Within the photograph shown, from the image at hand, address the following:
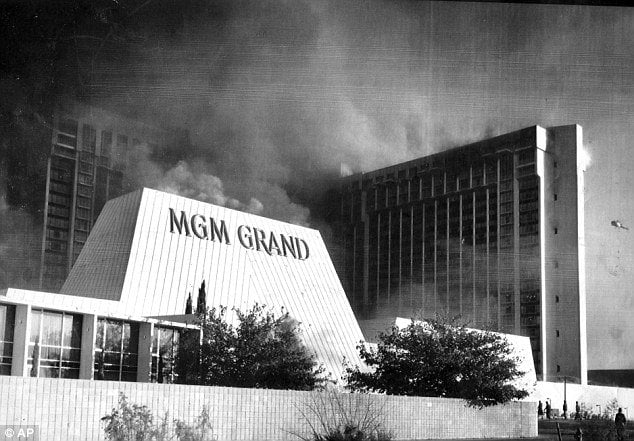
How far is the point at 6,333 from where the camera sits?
27.1 m

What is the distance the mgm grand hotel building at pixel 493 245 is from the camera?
80062 millimetres

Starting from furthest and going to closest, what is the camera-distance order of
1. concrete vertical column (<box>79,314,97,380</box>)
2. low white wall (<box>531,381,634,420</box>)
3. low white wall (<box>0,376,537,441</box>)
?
→ 1. low white wall (<box>531,381,634,420</box>)
2. concrete vertical column (<box>79,314,97,380</box>)
3. low white wall (<box>0,376,537,441</box>)

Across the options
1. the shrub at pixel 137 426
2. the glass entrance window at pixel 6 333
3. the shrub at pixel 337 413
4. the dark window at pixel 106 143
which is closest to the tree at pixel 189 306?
the glass entrance window at pixel 6 333

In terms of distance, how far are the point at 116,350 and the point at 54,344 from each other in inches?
111

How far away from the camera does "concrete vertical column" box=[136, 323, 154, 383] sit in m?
31.7

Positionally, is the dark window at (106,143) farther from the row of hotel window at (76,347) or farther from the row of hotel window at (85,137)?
the row of hotel window at (76,347)

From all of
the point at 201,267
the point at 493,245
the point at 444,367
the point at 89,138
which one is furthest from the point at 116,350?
the point at 493,245

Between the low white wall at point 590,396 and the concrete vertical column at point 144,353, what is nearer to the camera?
the concrete vertical column at point 144,353

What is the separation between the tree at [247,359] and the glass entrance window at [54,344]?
396 cm

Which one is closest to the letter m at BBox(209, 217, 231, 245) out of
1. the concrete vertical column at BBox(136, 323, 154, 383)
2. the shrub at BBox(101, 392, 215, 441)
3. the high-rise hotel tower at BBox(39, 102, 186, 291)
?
the high-rise hotel tower at BBox(39, 102, 186, 291)

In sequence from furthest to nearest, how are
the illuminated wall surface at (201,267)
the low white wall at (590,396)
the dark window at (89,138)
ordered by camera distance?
the low white wall at (590,396) < the dark window at (89,138) < the illuminated wall surface at (201,267)

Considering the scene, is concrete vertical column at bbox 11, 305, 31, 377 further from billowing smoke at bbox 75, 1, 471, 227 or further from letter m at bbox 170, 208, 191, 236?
letter m at bbox 170, 208, 191, 236

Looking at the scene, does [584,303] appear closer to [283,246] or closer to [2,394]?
[283,246]

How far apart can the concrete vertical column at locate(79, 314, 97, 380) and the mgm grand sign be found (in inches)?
540
